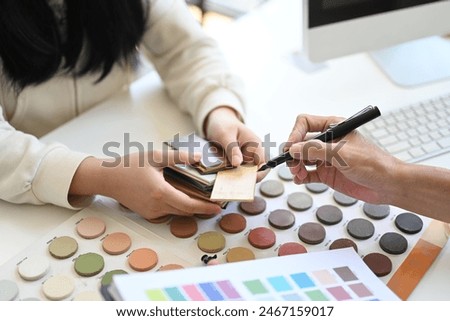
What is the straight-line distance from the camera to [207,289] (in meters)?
0.67

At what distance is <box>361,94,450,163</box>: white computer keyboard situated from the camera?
0.94 meters

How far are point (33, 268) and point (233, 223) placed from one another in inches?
10.1

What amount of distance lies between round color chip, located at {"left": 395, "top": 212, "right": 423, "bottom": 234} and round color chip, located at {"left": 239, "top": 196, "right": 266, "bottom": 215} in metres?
0.18

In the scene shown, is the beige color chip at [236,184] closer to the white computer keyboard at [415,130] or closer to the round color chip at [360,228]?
the round color chip at [360,228]

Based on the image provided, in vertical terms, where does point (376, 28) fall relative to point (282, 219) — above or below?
above

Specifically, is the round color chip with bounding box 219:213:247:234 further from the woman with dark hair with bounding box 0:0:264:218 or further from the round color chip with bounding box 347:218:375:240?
the round color chip with bounding box 347:218:375:240

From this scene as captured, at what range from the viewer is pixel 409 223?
817mm

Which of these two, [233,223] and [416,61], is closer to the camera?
[233,223]

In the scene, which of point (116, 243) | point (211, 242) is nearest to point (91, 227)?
point (116, 243)

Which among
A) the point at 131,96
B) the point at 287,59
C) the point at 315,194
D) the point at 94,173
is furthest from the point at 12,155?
the point at 287,59

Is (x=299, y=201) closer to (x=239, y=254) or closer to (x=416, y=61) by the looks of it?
(x=239, y=254)
